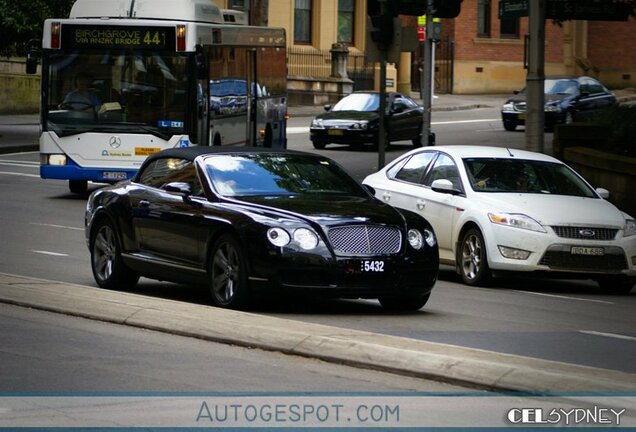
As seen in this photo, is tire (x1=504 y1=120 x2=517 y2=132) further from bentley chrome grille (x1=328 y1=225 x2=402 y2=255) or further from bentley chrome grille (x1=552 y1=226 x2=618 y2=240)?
bentley chrome grille (x1=328 y1=225 x2=402 y2=255)

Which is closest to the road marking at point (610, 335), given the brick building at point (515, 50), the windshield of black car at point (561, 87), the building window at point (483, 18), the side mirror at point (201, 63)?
the side mirror at point (201, 63)

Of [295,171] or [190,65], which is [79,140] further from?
[295,171]

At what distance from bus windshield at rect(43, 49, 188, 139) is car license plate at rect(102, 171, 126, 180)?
27.3 inches

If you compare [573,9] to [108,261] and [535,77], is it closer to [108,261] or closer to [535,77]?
[535,77]

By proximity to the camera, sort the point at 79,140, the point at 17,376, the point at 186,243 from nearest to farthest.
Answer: the point at 17,376 < the point at 186,243 < the point at 79,140

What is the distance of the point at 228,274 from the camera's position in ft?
43.1

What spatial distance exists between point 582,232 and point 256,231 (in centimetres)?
461

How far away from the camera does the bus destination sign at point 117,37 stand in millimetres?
24578

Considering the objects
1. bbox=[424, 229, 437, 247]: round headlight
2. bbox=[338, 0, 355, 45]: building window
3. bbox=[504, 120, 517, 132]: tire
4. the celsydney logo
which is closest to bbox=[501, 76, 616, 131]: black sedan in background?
bbox=[504, 120, 517, 132]: tire

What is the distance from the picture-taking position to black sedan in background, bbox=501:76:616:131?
144 ft

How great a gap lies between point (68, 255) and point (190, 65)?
709 centimetres

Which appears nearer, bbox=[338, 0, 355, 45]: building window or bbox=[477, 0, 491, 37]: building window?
bbox=[338, 0, 355, 45]: building window

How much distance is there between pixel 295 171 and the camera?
14.3m

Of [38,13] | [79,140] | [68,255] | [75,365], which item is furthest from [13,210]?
[38,13]
